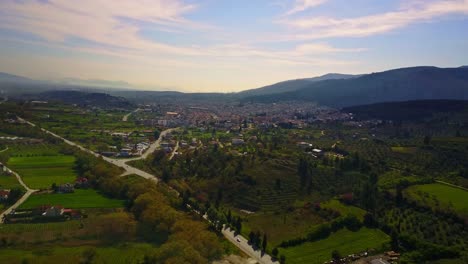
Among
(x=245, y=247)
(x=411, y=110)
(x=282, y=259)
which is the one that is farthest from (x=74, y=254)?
(x=411, y=110)

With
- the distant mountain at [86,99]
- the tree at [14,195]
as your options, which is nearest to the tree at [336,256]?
the tree at [14,195]

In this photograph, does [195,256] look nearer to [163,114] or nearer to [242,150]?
[242,150]

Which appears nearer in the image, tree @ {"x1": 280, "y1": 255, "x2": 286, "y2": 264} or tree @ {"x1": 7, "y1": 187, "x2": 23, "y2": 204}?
tree @ {"x1": 280, "y1": 255, "x2": 286, "y2": 264}

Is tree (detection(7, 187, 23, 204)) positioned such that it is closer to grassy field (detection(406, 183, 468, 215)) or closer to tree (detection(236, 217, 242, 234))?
tree (detection(236, 217, 242, 234))

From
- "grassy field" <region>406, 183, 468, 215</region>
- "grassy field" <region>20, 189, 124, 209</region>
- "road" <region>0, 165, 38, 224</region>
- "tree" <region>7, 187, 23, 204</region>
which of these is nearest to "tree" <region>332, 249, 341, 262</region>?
"grassy field" <region>406, 183, 468, 215</region>

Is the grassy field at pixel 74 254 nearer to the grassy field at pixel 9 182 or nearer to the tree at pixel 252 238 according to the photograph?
the tree at pixel 252 238
